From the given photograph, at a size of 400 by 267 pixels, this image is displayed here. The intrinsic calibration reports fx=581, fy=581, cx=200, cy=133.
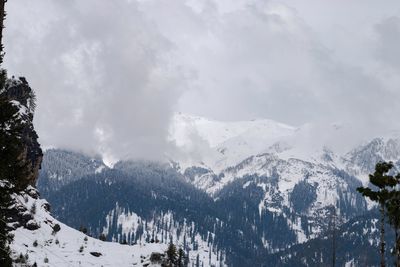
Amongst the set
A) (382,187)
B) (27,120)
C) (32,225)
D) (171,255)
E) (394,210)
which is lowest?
(394,210)

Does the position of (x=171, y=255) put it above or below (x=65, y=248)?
above

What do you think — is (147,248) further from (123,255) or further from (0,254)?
(0,254)

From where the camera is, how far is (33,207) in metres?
127

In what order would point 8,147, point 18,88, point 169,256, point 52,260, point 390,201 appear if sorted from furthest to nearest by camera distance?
point 18,88, point 169,256, point 52,260, point 390,201, point 8,147

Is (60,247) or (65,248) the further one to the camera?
(65,248)

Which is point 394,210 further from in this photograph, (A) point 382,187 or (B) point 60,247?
(B) point 60,247

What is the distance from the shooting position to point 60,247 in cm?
12006

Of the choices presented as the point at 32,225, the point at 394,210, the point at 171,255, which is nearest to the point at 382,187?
the point at 394,210

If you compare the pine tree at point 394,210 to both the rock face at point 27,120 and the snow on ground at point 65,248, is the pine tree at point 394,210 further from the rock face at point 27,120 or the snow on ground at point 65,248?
the rock face at point 27,120

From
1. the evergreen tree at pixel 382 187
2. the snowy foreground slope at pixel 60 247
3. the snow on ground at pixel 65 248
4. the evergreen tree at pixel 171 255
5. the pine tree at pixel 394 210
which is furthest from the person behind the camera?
the evergreen tree at pixel 171 255

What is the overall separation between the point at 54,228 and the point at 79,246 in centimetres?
821

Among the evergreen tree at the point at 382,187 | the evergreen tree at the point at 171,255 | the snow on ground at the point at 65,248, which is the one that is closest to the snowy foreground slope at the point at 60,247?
the snow on ground at the point at 65,248

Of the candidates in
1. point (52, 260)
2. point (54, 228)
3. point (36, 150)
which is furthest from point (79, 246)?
point (36, 150)

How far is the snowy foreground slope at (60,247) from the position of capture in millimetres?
110062
